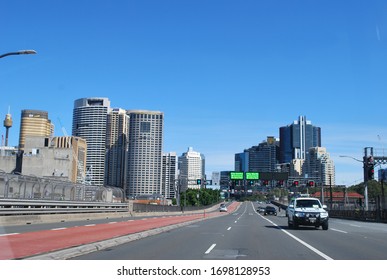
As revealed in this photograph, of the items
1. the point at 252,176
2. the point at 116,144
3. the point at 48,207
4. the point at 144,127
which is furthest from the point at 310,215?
the point at 144,127

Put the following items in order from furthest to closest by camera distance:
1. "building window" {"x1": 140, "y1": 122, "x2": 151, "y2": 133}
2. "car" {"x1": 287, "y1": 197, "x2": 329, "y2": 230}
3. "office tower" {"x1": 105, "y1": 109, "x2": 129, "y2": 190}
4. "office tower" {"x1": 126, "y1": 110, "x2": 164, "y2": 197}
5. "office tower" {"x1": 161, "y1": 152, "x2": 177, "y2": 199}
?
"office tower" {"x1": 161, "y1": 152, "x2": 177, "y2": 199}
"office tower" {"x1": 126, "y1": 110, "x2": 164, "y2": 197}
"building window" {"x1": 140, "y1": 122, "x2": 151, "y2": 133}
"office tower" {"x1": 105, "y1": 109, "x2": 129, "y2": 190}
"car" {"x1": 287, "y1": 197, "x2": 329, "y2": 230}

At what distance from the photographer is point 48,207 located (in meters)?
31.7

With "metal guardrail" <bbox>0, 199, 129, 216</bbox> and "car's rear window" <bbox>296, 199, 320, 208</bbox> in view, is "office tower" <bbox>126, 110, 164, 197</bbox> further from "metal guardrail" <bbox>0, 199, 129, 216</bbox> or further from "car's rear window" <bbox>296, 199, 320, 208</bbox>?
"car's rear window" <bbox>296, 199, 320, 208</bbox>

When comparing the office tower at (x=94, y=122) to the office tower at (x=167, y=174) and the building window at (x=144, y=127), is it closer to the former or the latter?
the building window at (x=144, y=127)

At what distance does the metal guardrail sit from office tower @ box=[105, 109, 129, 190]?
812cm

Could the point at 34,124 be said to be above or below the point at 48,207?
above

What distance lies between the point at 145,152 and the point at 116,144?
1286 inches

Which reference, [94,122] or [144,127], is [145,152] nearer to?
[144,127]

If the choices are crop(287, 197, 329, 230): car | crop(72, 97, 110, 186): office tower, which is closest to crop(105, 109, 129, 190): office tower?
crop(72, 97, 110, 186): office tower

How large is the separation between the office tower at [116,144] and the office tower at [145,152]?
14.5 ft

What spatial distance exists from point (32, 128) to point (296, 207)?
177 m

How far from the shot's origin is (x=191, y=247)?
1573cm

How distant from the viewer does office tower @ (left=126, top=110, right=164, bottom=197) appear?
321 ft
